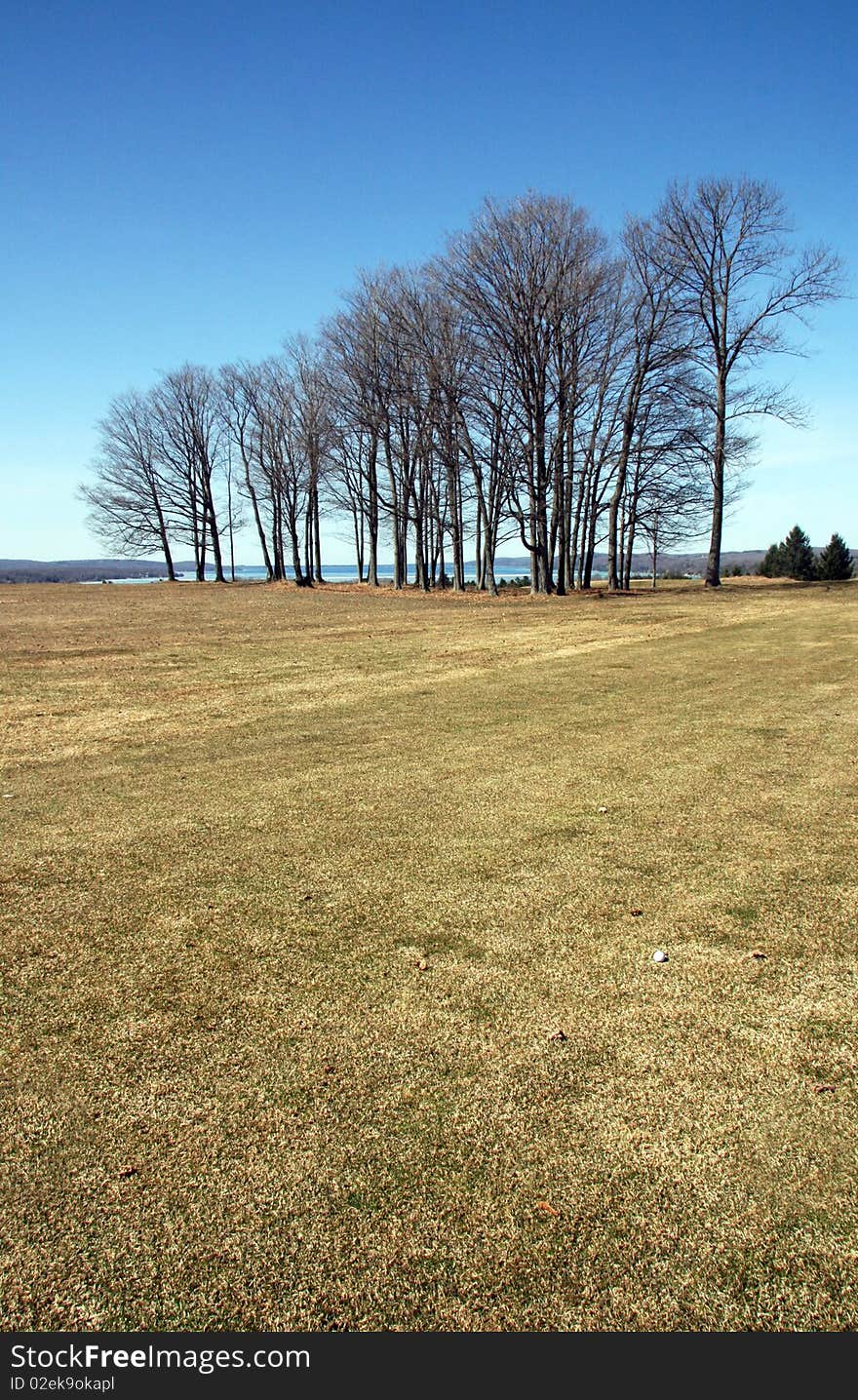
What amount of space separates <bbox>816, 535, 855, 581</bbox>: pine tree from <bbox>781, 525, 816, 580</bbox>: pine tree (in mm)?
1278

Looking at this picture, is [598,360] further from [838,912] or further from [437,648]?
[838,912]

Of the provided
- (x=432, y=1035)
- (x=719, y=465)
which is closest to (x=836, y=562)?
(x=719, y=465)

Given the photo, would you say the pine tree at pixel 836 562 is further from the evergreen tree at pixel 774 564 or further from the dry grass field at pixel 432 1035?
the dry grass field at pixel 432 1035

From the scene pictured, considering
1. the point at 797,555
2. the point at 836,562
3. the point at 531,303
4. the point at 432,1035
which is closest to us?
the point at 432,1035

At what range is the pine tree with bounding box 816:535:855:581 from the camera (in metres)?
42.3

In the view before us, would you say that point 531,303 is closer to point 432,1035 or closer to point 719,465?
point 719,465

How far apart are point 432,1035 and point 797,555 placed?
50.7m

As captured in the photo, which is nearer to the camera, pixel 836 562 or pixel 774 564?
pixel 836 562

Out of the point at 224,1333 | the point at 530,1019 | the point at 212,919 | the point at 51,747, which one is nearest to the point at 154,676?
the point at 51,747

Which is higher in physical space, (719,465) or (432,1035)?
(719,465)

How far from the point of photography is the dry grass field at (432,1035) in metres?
1.91

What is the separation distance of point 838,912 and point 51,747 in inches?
252

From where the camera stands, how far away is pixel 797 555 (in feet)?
156

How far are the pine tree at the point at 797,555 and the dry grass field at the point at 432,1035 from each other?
42700mm
